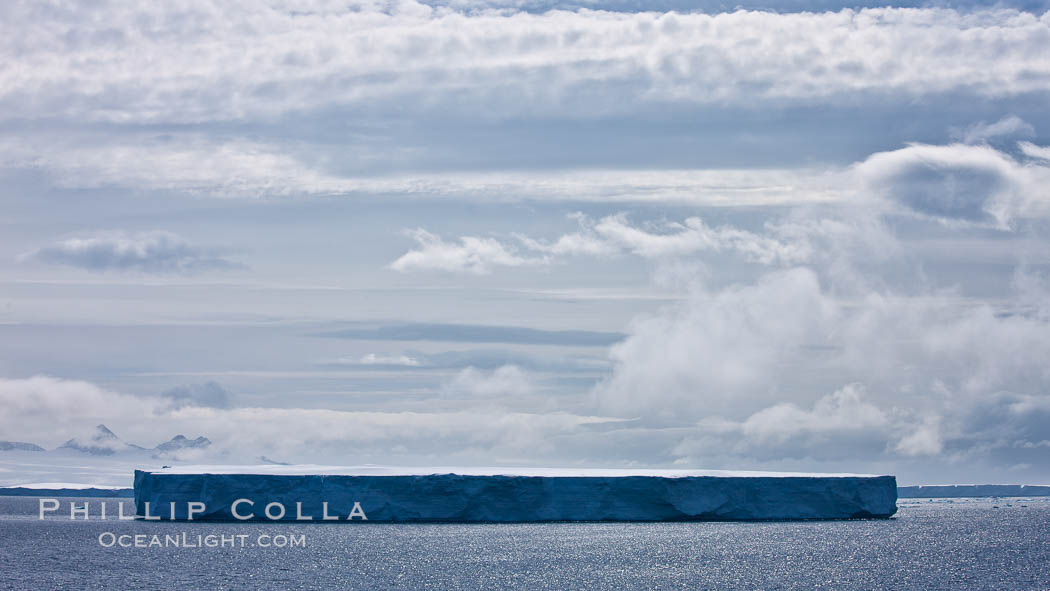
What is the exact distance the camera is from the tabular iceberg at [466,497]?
3581cm

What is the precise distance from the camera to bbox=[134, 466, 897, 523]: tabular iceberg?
35812 millimetres

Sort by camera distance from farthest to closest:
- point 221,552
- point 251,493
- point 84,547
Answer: point 251,493
point 84,547
point 221,552

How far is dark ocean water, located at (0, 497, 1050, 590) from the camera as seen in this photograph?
23.0m

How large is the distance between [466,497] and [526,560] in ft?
25.3

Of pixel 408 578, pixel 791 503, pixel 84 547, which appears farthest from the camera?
pixel 791 503

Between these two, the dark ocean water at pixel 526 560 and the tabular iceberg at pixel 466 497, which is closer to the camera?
the dark ocean water at pixel 526 560

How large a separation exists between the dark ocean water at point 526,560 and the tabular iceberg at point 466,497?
29.7 inches

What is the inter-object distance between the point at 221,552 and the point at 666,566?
36.5 ft

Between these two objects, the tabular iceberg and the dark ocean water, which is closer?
the dark ocean water

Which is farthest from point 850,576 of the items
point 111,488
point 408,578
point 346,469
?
point 111,488

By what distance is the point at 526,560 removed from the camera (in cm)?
2859

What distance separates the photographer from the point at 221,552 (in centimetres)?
2830

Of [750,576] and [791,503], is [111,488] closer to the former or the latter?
[791,503]

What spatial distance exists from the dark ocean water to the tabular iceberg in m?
0.76
